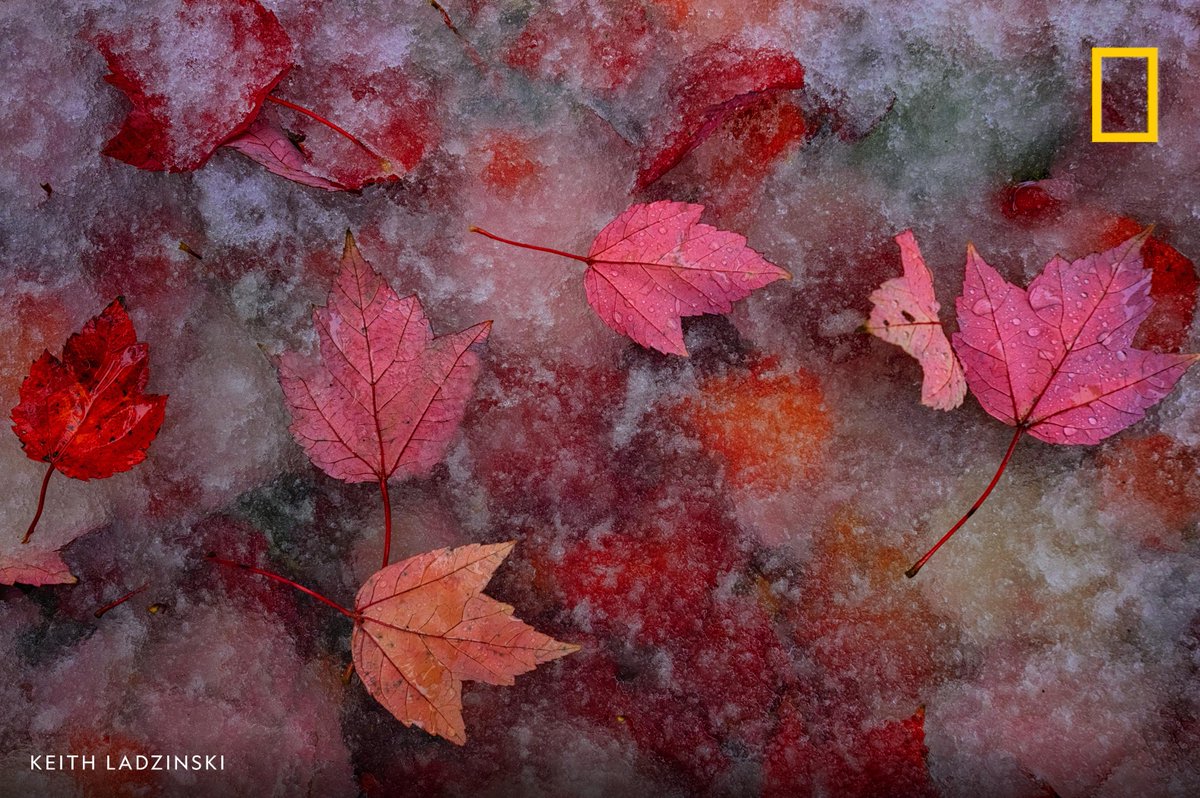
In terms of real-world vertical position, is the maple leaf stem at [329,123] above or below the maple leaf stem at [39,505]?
above

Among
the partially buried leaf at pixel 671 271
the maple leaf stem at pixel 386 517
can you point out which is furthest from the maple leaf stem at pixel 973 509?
the maple leaf stem at pixel 386 517

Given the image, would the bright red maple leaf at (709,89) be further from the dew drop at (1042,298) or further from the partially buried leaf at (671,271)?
the dew drop at (1042,298)

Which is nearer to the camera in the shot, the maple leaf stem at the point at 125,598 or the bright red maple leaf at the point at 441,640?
the bright red maple leaf at the point at 441,640

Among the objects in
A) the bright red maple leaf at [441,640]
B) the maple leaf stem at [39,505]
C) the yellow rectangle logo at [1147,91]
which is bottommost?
the bright red maple leaf at [441,640]

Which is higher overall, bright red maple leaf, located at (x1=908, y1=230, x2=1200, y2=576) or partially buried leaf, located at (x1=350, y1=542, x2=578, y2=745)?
bright red maple leaf, located at (x1=908, y1=230, x2=1200, y2=576)

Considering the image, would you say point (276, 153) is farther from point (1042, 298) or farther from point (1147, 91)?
point (1147, 91)

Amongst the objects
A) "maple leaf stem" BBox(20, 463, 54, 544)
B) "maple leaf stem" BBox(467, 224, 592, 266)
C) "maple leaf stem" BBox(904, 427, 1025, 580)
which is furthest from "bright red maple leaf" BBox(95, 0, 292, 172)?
"maple leaf stem" BBox(904, 427, 1025, 580)

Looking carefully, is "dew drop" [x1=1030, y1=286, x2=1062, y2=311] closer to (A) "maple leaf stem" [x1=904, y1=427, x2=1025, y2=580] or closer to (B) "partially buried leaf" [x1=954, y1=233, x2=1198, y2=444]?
(B) "partially buried leaf" [x1=954, y1=233, x2=1198, y2=444]

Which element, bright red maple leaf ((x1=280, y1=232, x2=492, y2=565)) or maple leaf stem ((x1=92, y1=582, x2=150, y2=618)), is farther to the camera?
maple leaf stem ((x1=92, y1=582, x2=150, y2=618))
